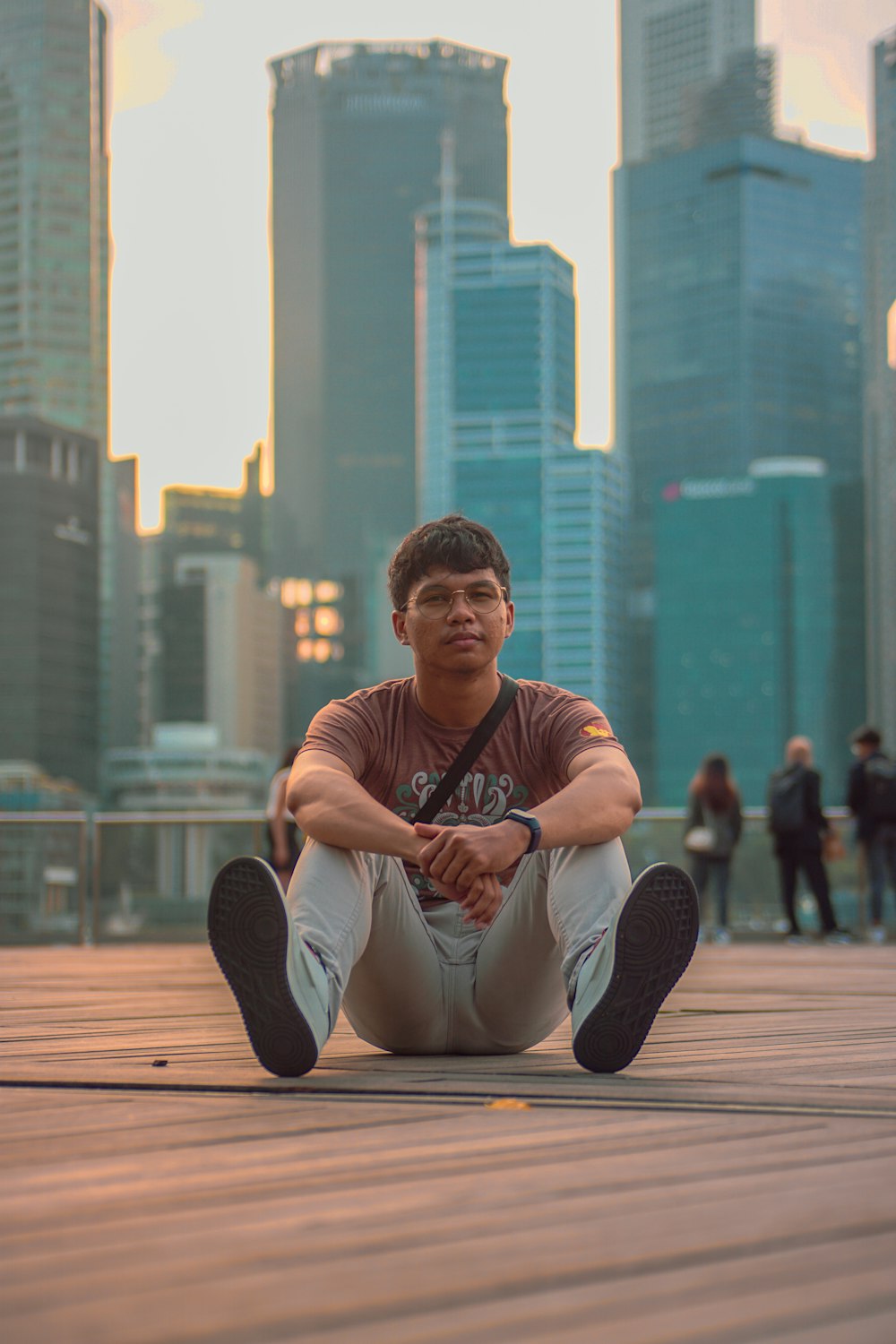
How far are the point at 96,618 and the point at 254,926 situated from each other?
427 ft

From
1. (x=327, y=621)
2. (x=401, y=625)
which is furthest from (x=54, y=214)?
(x=401, y=625)

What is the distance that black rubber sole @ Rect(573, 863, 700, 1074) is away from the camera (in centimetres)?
267

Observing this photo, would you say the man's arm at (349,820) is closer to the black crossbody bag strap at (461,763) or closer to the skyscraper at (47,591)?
the black crossbody bag strap at (461,763)

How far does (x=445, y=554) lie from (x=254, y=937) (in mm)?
923

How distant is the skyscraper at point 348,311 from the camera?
174375 millimetres

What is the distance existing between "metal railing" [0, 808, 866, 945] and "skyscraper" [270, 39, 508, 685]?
15727 cm

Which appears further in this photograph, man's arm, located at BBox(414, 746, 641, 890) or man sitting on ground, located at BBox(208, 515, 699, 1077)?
man's arm, located at BBox(414, 746, 641, 890)

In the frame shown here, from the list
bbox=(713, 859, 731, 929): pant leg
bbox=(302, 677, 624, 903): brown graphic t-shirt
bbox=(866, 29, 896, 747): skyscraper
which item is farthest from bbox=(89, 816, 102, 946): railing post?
bbox=(866, 29, 896, 747): skyscraper

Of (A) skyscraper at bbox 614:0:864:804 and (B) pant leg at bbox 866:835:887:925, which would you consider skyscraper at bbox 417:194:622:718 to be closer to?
(A) skyscraper at bbox 614:0:864:804

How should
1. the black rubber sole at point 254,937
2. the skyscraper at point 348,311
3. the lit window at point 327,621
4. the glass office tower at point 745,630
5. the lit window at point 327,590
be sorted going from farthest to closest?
the skyscraper at point 348,311 < the lit window at point 327,590 < the lit window at point 327,621 < the glass office tower at point 745,630 < the black rubber sole at point 254,937

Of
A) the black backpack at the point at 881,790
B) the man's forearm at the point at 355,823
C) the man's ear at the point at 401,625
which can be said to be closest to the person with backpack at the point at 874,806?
the black backpack at the point at 881,790

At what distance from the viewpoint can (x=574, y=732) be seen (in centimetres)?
329

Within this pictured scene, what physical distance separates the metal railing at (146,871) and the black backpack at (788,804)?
2.43 feet

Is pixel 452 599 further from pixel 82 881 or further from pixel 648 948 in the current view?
pixel 82 881
